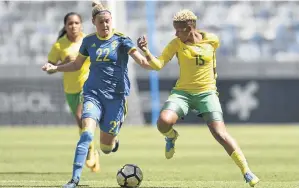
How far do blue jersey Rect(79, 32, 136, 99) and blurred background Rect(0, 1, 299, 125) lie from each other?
16243 millimetres

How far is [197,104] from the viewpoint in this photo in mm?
9859

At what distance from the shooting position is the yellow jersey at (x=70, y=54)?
1304cm

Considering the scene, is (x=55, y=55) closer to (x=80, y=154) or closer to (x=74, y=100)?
(x=74, y=100)

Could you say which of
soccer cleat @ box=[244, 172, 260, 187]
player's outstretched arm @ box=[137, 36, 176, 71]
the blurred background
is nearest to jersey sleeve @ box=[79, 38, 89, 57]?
player's outstretched arm @ box=[137, 36, 176, 71]

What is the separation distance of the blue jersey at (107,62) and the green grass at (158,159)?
1.22 m

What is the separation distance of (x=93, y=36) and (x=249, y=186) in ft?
8.54

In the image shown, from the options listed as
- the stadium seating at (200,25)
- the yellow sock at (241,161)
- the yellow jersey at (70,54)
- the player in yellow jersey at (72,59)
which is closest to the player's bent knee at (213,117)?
the yellow sock at (241,161)

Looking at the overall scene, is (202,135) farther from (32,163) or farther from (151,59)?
(151,59)

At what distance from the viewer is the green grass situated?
10.9 metres

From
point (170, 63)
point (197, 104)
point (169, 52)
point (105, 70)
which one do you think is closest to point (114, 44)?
point (105, 70)

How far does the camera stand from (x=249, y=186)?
991cm

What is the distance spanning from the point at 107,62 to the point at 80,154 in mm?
1350

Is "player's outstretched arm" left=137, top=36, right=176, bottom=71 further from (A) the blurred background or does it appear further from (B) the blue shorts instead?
(A) the blurred background

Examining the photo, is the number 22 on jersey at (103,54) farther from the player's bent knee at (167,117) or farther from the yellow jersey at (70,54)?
the yellow jersey at (70,54)
